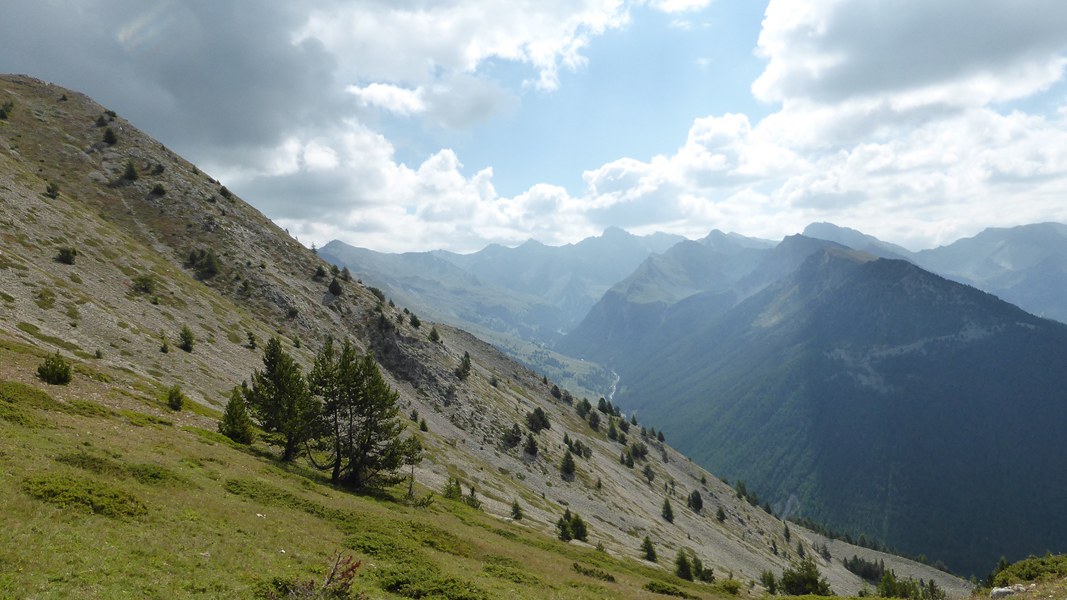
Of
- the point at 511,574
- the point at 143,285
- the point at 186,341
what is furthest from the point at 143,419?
the point at 143,285

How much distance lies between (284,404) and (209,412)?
39.9 ft

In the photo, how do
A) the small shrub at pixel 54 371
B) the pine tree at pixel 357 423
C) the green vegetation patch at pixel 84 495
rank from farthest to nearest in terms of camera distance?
the pine tree at pixel 357 423
the small shrub at pixel 54 371
the green vegetation patch at pixel 84 495

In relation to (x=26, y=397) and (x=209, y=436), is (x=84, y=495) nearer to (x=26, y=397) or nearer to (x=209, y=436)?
(x=26, y=397)

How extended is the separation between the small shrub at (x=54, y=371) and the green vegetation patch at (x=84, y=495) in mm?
21338

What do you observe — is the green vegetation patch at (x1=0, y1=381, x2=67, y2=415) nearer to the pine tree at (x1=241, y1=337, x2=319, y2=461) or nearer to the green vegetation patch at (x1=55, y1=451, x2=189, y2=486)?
the green vegetation patch at (x1=55, y1=451, x2=189, y2=486)

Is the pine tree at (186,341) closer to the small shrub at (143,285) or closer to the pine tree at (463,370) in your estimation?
the small shrub at (143,285)

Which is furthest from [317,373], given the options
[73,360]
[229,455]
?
[73,360]

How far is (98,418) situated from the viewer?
3788 centimetres

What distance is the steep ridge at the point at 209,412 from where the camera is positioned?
24.2 meters

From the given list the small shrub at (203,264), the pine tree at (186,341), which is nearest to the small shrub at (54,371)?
the pine tree at (186,341)

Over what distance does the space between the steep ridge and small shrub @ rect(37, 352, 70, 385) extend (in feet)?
3.01

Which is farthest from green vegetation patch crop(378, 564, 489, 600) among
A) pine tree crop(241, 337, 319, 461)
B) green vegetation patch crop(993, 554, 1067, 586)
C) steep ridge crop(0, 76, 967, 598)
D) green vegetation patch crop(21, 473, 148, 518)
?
green vegetation patch crop(993, 554, 1067, 586)

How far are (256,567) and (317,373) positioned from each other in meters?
28.2

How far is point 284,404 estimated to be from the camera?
48.4m
